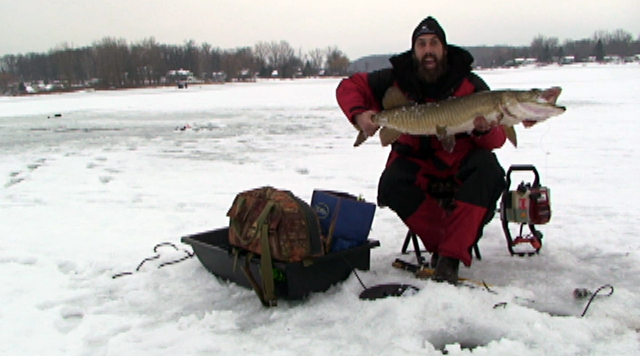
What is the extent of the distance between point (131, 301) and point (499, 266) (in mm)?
2345

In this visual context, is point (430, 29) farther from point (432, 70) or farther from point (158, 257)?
point (158, 257)

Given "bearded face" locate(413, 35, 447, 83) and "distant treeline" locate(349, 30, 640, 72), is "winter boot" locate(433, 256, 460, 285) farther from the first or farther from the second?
"distant treeline" locate(349, 30, 640, 72)

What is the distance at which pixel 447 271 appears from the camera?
113 inches

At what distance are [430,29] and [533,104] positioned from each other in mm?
929

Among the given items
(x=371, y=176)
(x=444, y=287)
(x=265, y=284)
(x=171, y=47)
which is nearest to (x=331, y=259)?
(x=265, y=284)

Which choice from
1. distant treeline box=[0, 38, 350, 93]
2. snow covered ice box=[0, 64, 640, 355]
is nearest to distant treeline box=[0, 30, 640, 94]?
distant treeline box=[0, 38, 350, 93]

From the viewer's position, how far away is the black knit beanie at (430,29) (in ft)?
10.8

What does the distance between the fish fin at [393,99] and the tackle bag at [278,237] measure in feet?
3.07

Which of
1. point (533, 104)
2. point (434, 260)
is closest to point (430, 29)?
point (533, 104)

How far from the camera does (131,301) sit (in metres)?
2.90

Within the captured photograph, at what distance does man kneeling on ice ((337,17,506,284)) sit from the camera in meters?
3.04

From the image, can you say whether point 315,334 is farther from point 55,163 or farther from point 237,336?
point 55,163

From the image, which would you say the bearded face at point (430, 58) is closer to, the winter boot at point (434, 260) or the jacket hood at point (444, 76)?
the jacket hood at point (444, 76)

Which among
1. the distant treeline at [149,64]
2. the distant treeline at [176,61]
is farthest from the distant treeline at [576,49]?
the distant treeline at [149,64]
